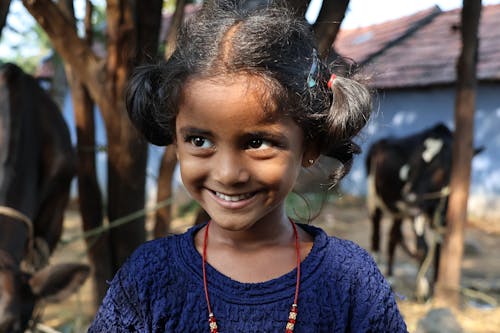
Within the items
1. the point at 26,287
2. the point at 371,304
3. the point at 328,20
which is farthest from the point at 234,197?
the point at 26,287

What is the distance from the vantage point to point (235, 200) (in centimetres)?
107

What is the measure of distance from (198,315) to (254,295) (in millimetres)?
115

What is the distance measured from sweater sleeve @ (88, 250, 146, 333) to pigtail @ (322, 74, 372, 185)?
1.59ft

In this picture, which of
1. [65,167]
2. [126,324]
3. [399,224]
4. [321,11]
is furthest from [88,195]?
[399,224]

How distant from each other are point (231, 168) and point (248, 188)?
56 mm

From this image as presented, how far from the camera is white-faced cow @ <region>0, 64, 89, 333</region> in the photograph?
2.28 metres

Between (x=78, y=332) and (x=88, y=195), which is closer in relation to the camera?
(x=88, y=195)

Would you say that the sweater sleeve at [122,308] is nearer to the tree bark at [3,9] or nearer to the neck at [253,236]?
the neck at [253,236]

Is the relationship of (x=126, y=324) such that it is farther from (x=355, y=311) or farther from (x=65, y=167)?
(x=65, y=167)

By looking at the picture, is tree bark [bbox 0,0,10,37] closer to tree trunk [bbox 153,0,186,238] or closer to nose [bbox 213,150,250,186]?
tree trunk [bbox 153,0,186,238]

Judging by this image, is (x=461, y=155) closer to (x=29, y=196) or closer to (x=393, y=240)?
(x=393, y=240)

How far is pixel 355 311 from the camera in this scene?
44.9 inches

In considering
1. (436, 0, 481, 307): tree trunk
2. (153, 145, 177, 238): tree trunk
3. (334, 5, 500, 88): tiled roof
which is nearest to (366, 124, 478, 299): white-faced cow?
(436, 0, 481, 307): tree trunk

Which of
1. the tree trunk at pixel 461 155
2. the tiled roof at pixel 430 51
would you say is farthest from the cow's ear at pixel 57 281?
the tiled roof at pixel 430 51
